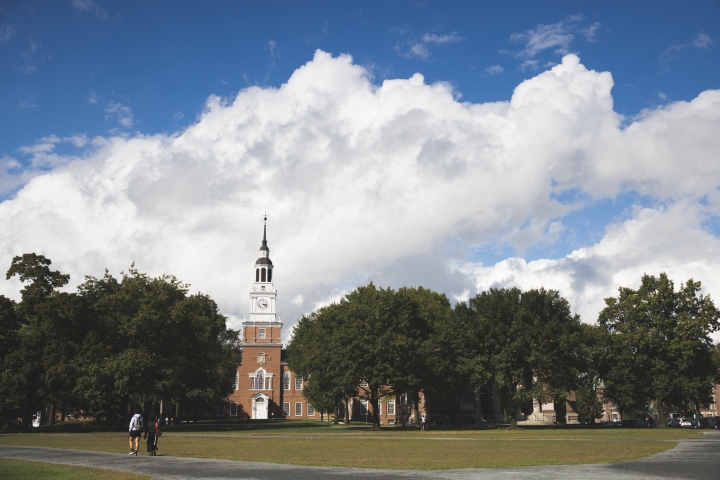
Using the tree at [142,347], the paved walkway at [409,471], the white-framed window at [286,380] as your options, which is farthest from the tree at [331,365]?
the white-framed window at [286,380]

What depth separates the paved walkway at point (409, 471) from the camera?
17511mm

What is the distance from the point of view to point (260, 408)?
109750 mm

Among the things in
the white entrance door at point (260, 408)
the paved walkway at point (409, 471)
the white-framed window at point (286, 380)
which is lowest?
the white entrance door at point (260, 408)

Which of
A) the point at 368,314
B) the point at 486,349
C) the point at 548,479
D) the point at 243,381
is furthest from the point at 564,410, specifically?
the point at 548,479

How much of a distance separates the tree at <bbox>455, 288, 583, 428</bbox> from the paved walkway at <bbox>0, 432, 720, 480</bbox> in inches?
1316

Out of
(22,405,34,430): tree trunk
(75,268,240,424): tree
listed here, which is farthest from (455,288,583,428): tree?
(22,405,34,430): tree trunk

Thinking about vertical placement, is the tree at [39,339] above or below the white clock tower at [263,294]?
below

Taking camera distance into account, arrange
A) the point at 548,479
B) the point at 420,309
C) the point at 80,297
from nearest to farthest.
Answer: the point at 548,479 < the point at 80,297 < the point at 420,309

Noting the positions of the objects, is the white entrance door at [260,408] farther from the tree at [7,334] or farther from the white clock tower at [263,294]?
the tree at [7,334]

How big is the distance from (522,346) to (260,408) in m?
64.1

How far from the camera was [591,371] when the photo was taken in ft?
208

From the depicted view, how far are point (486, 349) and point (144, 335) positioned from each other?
3245 cm

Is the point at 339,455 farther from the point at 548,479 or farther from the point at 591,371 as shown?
the point at 591,371

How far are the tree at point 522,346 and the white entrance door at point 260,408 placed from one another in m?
57.5
